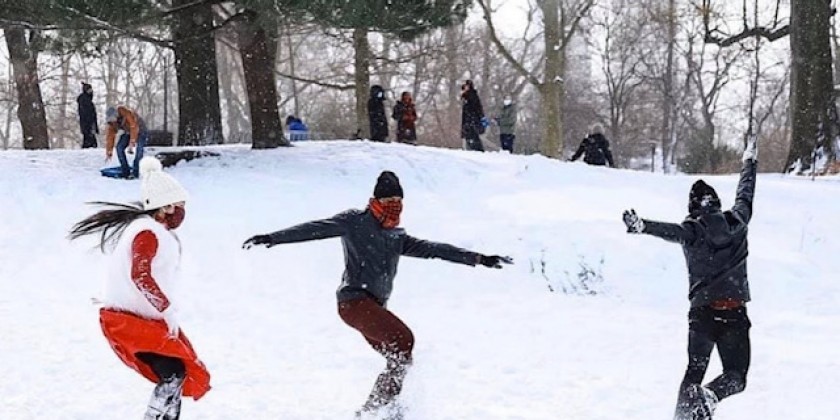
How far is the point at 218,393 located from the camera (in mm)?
6594

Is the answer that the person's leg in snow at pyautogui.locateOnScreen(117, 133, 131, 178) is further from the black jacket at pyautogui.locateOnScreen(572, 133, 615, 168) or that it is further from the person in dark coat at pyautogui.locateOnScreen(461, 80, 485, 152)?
the black jacket at pyautogui.locateOnScreen(572, 133, 615, 168)

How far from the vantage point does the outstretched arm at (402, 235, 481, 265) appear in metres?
5.71

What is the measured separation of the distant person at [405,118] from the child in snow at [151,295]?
16523 millimetres

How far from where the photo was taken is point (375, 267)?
5.59 m

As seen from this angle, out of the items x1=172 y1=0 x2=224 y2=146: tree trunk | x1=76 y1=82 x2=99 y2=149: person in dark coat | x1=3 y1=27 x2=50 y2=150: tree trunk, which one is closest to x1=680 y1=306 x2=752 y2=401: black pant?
x1=172 y1=0 x2=224 y2=146: tree trunk

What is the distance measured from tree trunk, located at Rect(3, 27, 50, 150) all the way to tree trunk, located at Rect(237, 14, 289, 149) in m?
7.10

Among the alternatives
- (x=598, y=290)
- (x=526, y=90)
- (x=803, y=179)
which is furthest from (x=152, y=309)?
(x=526, y=90)

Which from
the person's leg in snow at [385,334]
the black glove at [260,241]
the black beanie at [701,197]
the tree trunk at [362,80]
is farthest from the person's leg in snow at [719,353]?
→ the tree trunk at [362,80]

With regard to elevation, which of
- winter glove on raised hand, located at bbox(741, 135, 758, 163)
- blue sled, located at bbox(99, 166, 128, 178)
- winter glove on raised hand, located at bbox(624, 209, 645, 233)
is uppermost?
winter glove on raised hand, located at bbox(741, 135, 758, 163)

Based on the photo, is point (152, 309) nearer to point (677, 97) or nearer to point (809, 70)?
point (809, 70)

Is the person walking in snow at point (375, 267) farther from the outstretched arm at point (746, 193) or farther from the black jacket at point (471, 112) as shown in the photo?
the black jacket at point (471, 112)

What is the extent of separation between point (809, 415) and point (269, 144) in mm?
13051

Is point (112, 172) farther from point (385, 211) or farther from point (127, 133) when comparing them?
point (385, 211)

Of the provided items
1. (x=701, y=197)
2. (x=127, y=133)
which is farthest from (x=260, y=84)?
(x=701, y=197)
